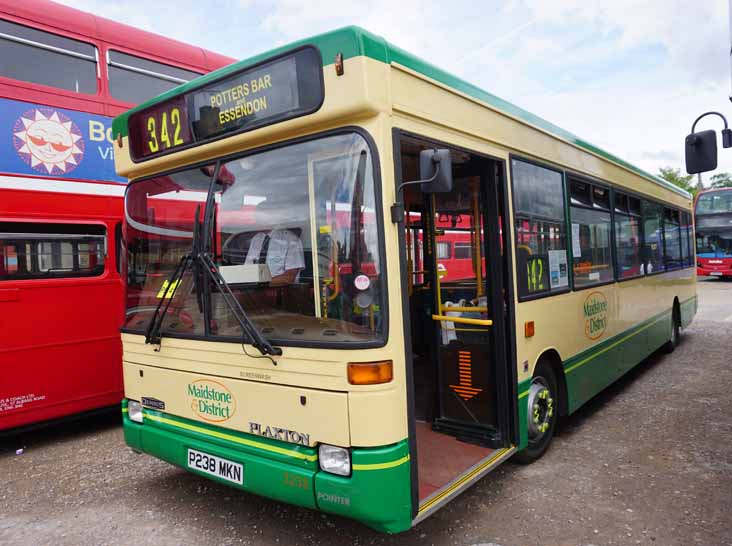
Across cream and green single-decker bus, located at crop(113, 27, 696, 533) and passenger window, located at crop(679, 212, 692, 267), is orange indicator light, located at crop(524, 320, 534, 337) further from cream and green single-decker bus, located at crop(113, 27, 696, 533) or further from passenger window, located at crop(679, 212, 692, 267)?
passenger window, located at crop(679, 212, 692, 267)

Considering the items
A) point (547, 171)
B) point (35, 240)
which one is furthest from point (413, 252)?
point (35, 240)

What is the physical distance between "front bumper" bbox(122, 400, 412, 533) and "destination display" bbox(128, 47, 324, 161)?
1.80 m

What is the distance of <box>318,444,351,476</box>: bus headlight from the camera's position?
9.40 ft

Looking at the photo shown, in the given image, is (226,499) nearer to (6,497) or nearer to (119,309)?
(6,497)

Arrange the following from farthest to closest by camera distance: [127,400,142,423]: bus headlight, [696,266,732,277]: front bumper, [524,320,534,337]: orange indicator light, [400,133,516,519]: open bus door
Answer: [696,266,732,277]: front bumper, [524,320,534,337]: orange indicator light, [400,133,516,519]: open bus door, [127,400,142,423]: bus headlight

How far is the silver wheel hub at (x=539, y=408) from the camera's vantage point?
4.43 metres

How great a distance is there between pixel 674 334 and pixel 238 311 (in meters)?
8.35

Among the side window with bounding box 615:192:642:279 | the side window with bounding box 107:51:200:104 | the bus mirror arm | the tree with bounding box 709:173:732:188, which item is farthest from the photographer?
the tree with bounding box 709:173:732:188

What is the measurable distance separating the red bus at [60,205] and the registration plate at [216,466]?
2693mm

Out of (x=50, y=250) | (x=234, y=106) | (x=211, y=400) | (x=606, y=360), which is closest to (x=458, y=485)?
(x=211, y=400)

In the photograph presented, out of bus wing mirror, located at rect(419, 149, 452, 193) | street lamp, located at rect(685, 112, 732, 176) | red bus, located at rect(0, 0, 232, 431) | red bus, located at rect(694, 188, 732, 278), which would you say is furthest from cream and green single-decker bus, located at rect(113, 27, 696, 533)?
red bus, located at rect(694, 188, 732, 278)

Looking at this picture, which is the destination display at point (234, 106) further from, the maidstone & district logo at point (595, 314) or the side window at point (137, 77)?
the maidstone & district logo at point (595, 314)

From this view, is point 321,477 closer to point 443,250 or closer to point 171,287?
point 171,287

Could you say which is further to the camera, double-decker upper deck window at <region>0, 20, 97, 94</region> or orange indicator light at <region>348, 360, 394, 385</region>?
double-decker upper deck window at <region>0, 20, 97, 94</region>
